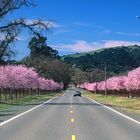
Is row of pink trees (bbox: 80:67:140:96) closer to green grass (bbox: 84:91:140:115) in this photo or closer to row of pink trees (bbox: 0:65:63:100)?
row of pink trees (bbox: 0:65:63:100)

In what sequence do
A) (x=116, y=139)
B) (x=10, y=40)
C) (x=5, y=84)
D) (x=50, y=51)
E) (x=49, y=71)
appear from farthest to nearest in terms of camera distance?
1. (x=50, y=51)
2. (x=49, y=71)
3. (x=5, y=84)
4. (x=10, y=40)
5. (x=116, y=139)

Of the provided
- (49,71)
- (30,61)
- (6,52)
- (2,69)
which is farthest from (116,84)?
(6,52)

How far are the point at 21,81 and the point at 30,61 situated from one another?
56365 millimetres

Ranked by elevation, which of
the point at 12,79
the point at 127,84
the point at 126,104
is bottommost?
the point at 126,104

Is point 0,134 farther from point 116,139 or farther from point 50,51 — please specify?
point 50,51

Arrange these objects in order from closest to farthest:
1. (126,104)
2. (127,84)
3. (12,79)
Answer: (126,104), (12,79), (127,84)

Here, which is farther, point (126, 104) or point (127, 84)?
point (127, 84)

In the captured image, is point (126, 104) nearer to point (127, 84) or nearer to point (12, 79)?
point (12, 79)

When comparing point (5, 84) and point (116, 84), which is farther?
point (116, 84)

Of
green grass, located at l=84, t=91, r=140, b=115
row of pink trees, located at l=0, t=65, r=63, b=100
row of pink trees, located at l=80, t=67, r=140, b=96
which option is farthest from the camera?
row of pink trees, located at l=80, t=67, r=140, b=96

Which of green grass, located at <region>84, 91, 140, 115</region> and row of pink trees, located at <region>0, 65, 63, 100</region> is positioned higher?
row of pink trees, located at <region>0, 65, 63, 100</region>

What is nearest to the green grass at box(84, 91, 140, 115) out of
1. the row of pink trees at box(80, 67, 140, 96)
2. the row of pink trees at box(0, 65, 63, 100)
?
the row of pink trees at box(0, 65, 63, 100)

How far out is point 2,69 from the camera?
75.9m

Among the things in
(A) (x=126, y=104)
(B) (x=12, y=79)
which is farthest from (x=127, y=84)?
(A) (x=126, y=104)
